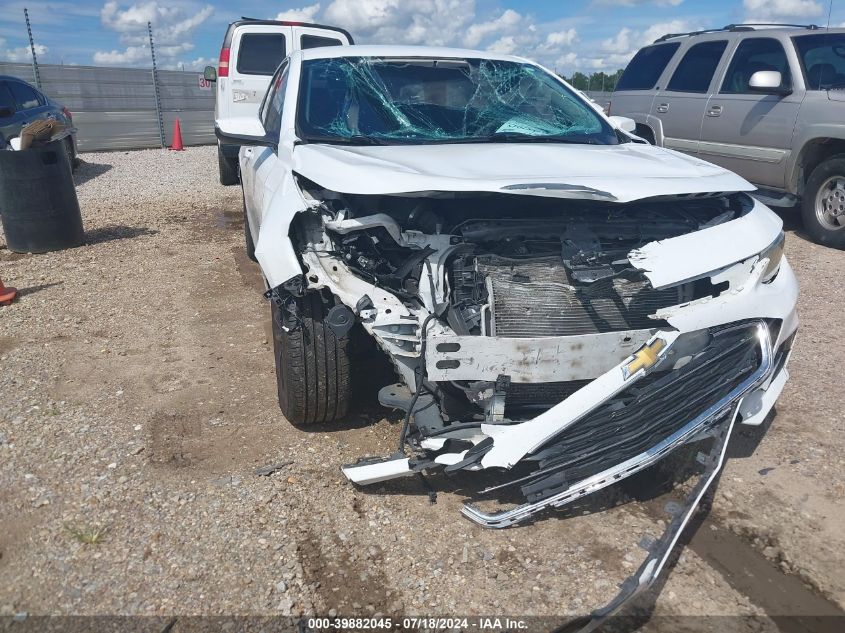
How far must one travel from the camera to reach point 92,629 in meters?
2.09

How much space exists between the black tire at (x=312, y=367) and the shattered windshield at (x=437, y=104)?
41.0 inches

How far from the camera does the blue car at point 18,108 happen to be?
9000mm

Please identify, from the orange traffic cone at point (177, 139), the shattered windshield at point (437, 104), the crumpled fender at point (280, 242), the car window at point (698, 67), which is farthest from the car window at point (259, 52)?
the orange traffic cone at point (177, 139)

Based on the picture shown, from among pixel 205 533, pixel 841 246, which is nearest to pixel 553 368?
pixel 205 533

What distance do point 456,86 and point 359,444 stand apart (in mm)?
2216

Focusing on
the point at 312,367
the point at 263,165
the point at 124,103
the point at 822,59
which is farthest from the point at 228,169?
the point at 124,103

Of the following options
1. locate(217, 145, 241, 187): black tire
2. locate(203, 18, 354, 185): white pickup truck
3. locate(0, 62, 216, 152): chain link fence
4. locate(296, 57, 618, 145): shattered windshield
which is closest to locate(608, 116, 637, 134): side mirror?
locate(296, 57, 618, 145): shattered windshield

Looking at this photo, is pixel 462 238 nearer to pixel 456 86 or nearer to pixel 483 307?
pixel 483 307

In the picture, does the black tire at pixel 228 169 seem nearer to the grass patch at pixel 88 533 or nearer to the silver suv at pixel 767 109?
the silver suv at pixel 767 109

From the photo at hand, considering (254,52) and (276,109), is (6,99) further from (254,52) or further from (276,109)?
(276,109)

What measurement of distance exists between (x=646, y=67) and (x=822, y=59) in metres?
2.19

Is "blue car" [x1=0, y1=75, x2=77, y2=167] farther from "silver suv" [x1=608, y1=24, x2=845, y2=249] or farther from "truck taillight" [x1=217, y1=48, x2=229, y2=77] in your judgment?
"silver suv" [x1=608, y1=24, x2=845, y2=249]

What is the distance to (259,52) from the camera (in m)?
9.33

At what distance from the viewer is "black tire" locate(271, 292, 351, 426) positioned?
9.29 ft
